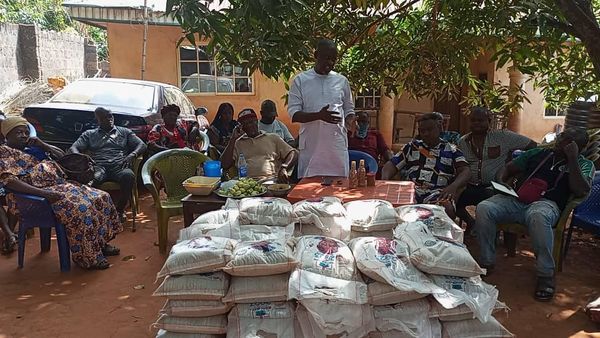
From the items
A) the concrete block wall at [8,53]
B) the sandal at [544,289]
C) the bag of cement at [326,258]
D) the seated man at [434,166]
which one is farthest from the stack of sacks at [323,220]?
the concrete block wall at [8,53]

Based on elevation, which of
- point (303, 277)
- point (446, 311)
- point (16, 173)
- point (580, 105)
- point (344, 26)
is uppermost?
point (344, 26)

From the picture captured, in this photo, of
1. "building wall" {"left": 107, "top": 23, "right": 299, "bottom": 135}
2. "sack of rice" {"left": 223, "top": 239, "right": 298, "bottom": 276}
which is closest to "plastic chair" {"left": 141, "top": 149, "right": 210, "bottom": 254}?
"sack of rice" {"left": 223, "top": 239, "right": 298, "bottom": 276}

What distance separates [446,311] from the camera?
239cm

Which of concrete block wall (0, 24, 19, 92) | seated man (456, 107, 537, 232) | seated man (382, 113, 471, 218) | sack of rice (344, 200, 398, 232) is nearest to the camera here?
sack of rice (344, 200, 398, 232)

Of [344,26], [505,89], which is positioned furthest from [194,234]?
[505,89]

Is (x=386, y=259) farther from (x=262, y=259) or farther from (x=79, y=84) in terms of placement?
(x=79, y=84)

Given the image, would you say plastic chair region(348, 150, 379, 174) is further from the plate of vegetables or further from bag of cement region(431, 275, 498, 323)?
bag of cement region(431, 275, 498, 323)

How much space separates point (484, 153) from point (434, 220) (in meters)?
2.11

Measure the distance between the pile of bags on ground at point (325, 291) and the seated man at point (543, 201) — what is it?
141 cm

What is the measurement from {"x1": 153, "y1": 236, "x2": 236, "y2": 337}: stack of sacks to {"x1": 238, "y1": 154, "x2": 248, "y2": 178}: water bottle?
6.56 ft

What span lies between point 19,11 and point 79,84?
15565mm

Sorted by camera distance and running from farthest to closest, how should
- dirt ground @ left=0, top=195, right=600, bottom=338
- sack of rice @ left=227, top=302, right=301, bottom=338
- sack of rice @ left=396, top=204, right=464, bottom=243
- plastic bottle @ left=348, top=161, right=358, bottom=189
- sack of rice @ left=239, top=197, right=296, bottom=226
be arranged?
1. plastic bottle @ left=348, top=161, right=358, bottom=189
2. dirt ground @ left=0, top=195, right=600, bottom=338
3. sack of rice @ left=239, top=197, right=296, bottom=226
4. sack of rice @ left=396, top=204, right=464, bottom=243
5. sack of rice @ left=227, top=302, right=301, bottom=338

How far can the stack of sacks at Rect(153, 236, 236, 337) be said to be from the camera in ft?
7.86

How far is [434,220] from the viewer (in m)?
2.84
